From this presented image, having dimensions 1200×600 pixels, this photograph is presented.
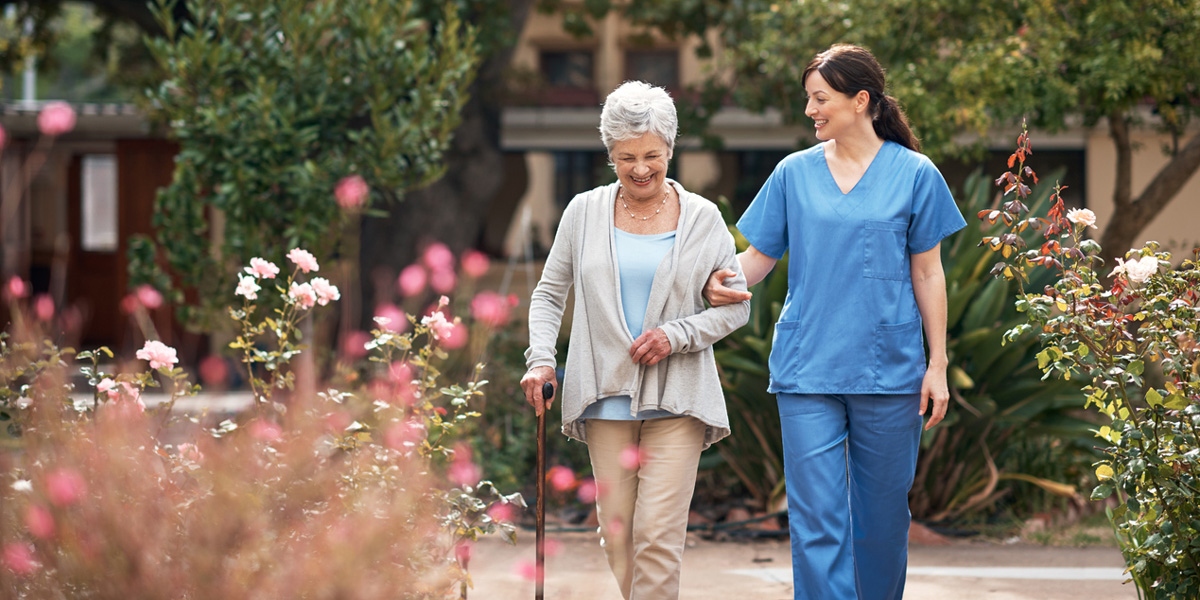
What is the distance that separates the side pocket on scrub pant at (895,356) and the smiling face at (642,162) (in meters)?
0.75

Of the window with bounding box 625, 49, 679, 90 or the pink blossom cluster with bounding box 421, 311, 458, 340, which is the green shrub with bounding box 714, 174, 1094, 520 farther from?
the window with bounding box 625, 49, 679, 90

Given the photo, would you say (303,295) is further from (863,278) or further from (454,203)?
(454,203)

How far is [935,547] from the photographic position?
17.3 feet

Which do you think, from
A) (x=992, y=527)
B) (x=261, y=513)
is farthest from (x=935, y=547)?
(x=261, y=513)

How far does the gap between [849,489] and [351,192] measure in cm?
381

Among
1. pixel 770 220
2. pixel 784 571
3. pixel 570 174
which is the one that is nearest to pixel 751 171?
pixel 570 174

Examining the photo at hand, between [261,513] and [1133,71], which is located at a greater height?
[1133,71]

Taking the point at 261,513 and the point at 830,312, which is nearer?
the point at 261,513

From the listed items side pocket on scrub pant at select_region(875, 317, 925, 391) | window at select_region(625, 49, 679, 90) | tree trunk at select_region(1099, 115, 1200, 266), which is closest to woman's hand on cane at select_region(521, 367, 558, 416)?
side pocket on scrub pant at select_region(875, 317, 925, 391)

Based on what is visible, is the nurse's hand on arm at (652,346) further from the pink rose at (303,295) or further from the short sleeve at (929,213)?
the pink rose at (303,295)

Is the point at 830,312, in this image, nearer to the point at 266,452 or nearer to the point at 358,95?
the point at 266,452

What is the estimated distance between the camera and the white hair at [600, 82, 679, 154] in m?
3.10

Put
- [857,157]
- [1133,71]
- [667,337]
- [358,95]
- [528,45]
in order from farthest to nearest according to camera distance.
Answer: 1. [528,45]
2. [358,95]
3. [1133,71]
4. [857,157]
5. [667,337]

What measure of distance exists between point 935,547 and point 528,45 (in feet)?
40.7
